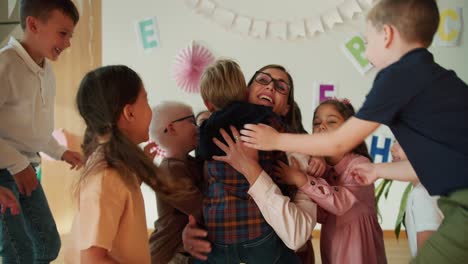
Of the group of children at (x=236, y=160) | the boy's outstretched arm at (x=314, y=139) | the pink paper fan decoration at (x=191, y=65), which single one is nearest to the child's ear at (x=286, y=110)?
the group of children at (x=236, y=160)

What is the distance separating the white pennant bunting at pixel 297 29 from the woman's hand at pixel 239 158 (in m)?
2.12

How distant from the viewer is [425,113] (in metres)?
1.07

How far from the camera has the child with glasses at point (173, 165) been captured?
1496 mm

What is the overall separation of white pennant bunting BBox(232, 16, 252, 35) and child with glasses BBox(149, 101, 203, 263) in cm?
183

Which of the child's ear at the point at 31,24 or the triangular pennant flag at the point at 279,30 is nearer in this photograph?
the child's ear at the point at 31,24

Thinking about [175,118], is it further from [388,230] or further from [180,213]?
[388,230]

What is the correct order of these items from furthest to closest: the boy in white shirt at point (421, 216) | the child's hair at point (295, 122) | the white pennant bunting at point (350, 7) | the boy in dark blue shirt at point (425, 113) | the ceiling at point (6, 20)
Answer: the white pennant bunting at point (350, 7), the ceiling at point (6, 20), the child's hair at point (295, 122), the boy in white shirt at point (421, 216), the boy in dark blue shirt at point (425, 113)

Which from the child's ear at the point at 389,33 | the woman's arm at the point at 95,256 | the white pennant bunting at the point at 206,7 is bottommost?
the woman's arm at the point at 95,256

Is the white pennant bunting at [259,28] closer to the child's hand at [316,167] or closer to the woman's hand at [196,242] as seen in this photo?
the child's hand at [316,167]

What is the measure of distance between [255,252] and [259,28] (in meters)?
2.26

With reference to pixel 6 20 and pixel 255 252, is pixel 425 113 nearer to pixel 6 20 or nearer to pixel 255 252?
pixel 255 252

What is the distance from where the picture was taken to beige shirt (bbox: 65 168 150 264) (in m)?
1.10

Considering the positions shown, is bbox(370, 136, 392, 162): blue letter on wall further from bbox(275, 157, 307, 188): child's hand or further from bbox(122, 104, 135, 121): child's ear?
bbox(122, 104, 135, 121): child's ear

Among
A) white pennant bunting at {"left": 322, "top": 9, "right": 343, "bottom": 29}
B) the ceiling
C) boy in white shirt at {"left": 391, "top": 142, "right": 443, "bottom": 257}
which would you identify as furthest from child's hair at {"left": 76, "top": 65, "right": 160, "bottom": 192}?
white pennant bunting at {"left": 322, "top": 9, "right": 343, "bottom": 29}
